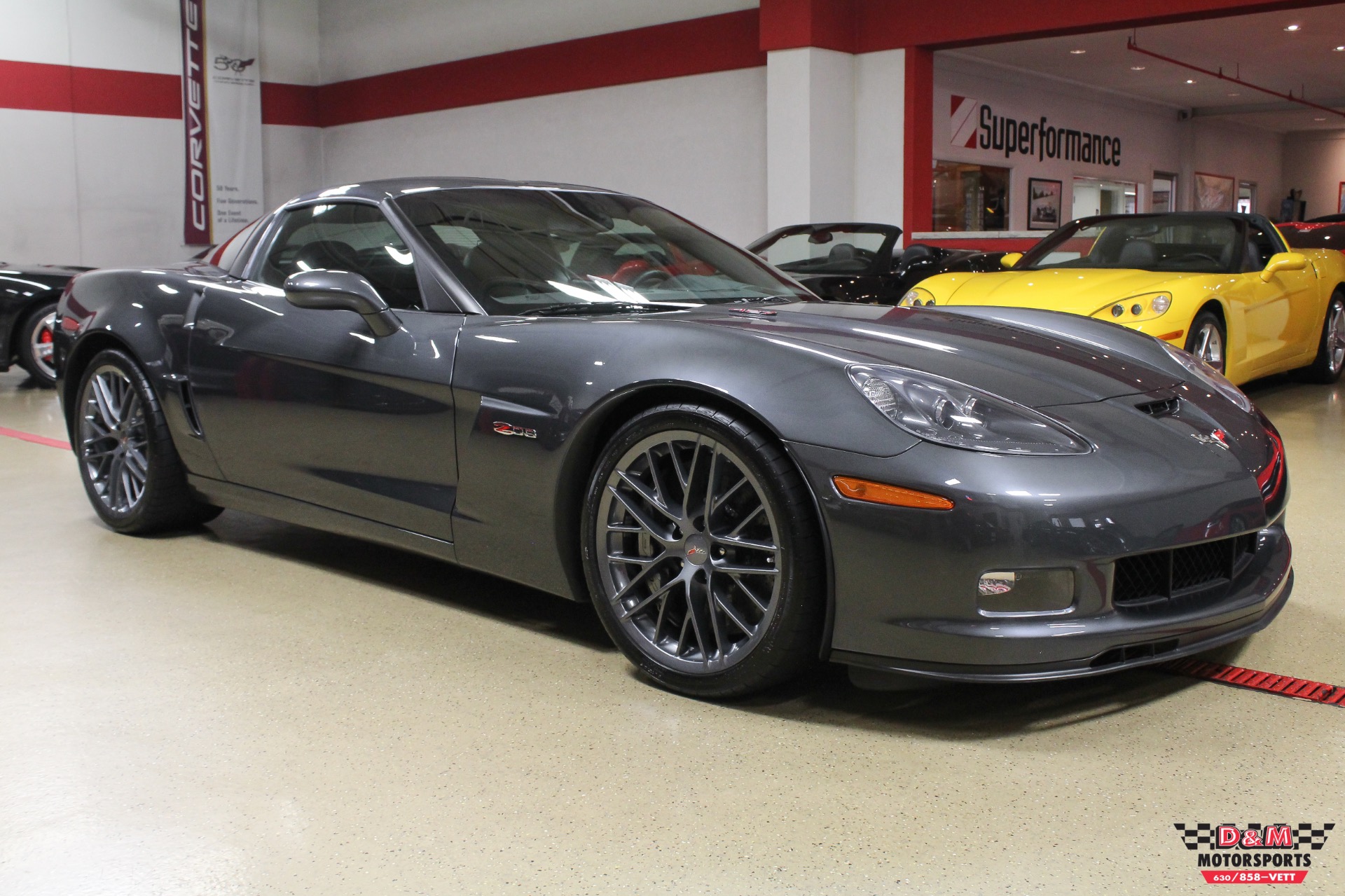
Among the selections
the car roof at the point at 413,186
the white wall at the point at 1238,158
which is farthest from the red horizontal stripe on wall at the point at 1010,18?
the white wall at the point at 1238,158

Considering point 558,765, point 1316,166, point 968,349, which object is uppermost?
point 1316,166

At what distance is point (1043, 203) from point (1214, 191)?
31.7 feet

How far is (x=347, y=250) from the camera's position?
3.33m

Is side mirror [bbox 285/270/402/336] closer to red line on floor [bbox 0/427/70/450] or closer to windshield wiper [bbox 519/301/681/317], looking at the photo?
windshield wiper [bbox 519/301/681/317]

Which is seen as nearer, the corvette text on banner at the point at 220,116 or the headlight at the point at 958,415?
the headlight at the point at 958,415

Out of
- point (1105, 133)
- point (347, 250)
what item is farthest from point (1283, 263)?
point (1105, 133)

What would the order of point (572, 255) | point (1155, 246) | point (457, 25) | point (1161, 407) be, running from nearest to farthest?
point (1161, 407)
point (572, 255)
point (1155, 246)
point (457, 25)

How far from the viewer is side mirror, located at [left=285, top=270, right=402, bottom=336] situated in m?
2.89

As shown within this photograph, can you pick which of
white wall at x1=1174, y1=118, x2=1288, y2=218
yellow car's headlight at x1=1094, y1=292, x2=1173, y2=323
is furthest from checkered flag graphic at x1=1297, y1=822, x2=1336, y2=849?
white wall at x1=1174, y1=118, x2=1288, y2=218

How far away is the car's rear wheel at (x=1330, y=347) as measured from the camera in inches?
295

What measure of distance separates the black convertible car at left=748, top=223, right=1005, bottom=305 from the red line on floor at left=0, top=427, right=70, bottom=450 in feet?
14.5

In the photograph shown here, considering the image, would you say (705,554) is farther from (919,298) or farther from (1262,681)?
(919,298)

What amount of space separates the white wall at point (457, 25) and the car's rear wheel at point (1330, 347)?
263 inches

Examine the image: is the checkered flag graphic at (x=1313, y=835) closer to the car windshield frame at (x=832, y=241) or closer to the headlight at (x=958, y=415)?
the headlight at (x=958, y=415)
